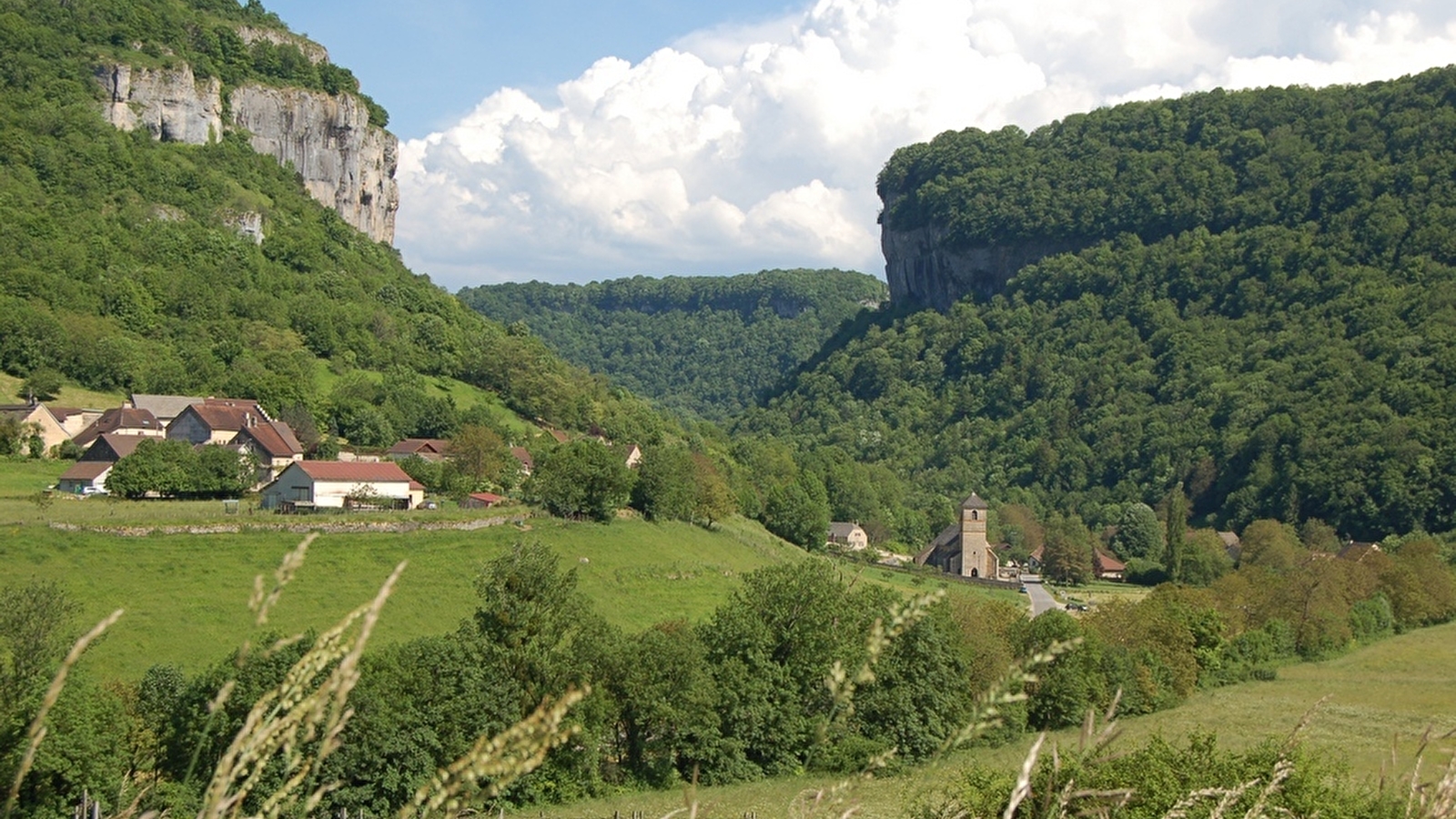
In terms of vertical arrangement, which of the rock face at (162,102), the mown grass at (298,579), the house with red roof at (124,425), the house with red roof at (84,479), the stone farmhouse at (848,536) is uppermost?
the rock face at (162,102)

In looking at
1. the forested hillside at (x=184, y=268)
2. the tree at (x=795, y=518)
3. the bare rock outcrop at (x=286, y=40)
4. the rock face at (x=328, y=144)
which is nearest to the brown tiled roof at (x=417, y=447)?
the forested hillside at (x=184, y=268)

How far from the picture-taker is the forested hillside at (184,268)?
83250 millimetres

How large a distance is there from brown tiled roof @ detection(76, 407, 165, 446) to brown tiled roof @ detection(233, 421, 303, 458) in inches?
209

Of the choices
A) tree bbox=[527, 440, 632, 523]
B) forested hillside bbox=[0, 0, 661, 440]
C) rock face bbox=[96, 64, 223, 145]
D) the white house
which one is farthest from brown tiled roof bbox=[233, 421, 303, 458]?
rock face bbox=[96, 64, 223, 145]

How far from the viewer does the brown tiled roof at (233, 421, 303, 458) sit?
222 ft

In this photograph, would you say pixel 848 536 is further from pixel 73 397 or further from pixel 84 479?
pixel 84 479

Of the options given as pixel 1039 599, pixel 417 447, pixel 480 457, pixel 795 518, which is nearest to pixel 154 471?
pixel 480 457

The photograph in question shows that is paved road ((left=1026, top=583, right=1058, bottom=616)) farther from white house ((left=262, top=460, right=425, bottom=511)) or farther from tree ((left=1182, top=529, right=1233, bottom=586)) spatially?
white house ((left=262, top=460, right=425, bottom=511))

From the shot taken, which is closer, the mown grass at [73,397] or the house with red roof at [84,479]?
the house with red roof at [84,479]

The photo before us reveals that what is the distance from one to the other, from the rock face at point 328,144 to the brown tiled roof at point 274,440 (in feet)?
220

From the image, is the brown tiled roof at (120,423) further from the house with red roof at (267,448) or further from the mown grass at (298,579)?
the mown grass at (298,579)

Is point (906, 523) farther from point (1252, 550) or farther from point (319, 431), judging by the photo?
point (319, 431)

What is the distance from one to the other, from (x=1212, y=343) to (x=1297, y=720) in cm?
12880

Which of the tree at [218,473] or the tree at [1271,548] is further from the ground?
the tree at [218,473]
